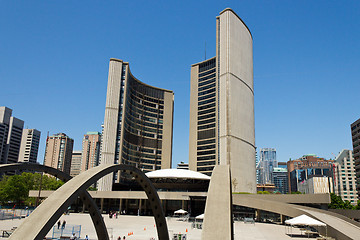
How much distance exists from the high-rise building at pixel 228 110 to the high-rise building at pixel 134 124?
16.9 metres

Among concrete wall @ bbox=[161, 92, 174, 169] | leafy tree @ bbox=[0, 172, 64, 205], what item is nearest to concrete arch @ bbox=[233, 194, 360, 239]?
leafy tree @ bbox=[0, 172, 64, 205]

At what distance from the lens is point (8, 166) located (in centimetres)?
1293

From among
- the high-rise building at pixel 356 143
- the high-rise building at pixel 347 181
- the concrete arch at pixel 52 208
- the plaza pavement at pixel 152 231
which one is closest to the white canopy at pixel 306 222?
the plaza pavement at pixel 152 231

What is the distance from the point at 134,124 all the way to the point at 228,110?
44.9 meters

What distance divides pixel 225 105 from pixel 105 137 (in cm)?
4425

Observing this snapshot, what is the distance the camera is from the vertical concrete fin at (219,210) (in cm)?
894

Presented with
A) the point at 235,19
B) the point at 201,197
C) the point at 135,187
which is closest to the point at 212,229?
the point at 201,197

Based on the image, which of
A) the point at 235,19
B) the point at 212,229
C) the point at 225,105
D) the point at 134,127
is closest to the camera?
the point at 212,229

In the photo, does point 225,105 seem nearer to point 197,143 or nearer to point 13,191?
point 197,143

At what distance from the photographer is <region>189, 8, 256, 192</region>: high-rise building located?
107750mm

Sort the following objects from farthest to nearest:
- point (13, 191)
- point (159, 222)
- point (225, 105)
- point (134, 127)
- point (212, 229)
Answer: point (134, 127)
point (225, 105)
point (13, 191)
point (159, 222)
point (212, 229)

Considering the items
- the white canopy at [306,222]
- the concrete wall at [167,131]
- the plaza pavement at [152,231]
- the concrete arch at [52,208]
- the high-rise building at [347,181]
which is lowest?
the plaza pavement at [152,231]

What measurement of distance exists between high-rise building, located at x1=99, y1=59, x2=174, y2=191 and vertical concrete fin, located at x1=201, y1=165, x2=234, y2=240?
93.3 m

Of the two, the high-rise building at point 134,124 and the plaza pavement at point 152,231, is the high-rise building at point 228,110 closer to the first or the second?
the high-rise building at point 134,124
